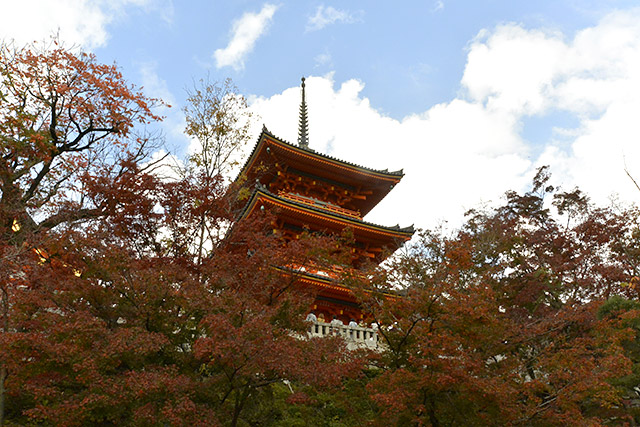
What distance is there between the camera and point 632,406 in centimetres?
1159

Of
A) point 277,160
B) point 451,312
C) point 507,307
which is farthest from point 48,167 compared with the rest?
point 507,307

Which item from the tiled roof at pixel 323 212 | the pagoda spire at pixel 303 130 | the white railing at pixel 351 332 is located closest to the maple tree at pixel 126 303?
the white railing at pixel 351 332

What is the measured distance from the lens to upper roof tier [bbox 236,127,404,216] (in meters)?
20.9

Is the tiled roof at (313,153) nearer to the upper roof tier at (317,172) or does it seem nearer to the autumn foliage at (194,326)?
the upper roof tier at (317,172)

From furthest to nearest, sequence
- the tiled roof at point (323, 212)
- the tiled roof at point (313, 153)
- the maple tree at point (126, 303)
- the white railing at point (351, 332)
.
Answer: the tiled roof at point (313, 153) → the tiled roof at point (323, 212) → the white railing at point (351, 332) → the maple tree at point (126, 303)

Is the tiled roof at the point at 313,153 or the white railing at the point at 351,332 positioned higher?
the tiled roof at the point at 313,153

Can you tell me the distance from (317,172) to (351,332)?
8.97m

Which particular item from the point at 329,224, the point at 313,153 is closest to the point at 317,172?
the point at 313,153

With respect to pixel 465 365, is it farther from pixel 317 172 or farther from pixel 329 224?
A: pixel 317 172

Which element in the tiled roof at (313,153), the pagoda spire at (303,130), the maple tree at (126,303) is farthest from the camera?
the pagoda spire at (303,130)

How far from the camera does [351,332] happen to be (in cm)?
1495

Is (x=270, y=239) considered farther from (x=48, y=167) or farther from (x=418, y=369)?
(x=48, y=167)

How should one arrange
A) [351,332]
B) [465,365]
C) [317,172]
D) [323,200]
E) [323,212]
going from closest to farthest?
[465,365]
[351,332]
[323,212]
[317,172]
[323,200]

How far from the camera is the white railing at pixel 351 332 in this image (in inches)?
560
